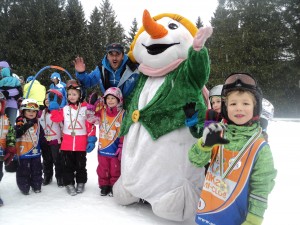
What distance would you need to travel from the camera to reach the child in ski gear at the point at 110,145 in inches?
161

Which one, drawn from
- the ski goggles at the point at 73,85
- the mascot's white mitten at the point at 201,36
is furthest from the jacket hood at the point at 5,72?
the mascot's white mitten at the point at 201,36

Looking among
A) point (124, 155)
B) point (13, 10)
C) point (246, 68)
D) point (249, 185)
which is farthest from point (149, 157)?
point (13, 10)

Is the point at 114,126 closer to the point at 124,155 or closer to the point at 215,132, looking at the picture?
the point at 124,155

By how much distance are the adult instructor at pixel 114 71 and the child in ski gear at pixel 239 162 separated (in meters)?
1.69

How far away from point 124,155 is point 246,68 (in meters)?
20.5

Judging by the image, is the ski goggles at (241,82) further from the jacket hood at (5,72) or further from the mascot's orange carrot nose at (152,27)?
the jacket hood at (5,72)

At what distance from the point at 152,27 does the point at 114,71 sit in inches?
35.8

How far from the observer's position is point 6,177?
5.00 metres

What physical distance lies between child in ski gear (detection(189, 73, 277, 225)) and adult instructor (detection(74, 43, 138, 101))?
5.54 feet

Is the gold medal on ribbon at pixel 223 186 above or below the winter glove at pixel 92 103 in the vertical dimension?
below

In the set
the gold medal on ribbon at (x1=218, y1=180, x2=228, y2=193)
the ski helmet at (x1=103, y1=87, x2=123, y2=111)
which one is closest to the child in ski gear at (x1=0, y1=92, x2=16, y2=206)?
the ski helmet at (x1=103, y1=87, x2=123, y2=111)

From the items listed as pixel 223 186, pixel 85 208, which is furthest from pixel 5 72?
pixel 223 186

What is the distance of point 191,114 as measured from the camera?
10.8ft

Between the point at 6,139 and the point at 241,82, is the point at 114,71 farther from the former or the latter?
the point at 241,82
